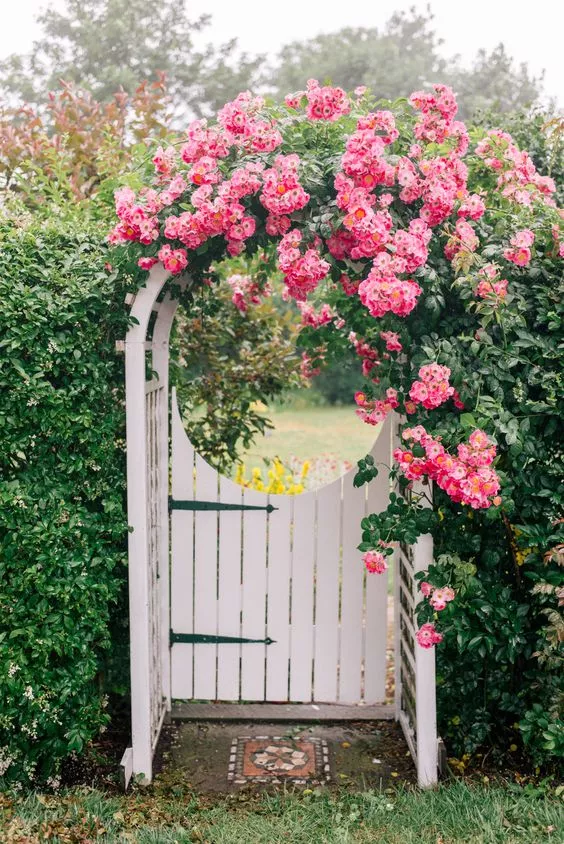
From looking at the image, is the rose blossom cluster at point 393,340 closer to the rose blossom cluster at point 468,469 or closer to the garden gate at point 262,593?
the rose blossom cluster at point 468,469

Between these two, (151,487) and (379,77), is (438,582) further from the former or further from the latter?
(379,77)

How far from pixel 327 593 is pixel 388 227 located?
178cm

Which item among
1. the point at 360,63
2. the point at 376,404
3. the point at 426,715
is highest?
the point at 360,63

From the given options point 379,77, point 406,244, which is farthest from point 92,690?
point 379,77

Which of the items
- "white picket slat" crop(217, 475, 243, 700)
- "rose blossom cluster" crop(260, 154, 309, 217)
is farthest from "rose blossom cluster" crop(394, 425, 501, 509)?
"white picket slat" crop(217, 475, 243, 700)

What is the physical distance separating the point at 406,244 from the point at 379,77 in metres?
20.7

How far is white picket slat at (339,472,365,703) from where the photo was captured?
3809mm

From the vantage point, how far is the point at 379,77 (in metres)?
21.7

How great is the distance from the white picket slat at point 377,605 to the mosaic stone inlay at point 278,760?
376 mm

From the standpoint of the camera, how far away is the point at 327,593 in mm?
3873

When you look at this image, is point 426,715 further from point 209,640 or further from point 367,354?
point 367,354

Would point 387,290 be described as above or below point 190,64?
below

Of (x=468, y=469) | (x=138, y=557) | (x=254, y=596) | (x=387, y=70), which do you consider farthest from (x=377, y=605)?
(x=387, y=70)

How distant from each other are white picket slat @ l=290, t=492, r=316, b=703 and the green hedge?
94 cm
